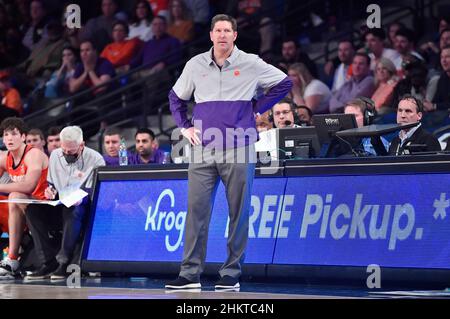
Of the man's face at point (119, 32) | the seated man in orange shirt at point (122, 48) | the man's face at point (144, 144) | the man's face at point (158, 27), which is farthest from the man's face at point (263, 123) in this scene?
the man's face at point (119, 32)

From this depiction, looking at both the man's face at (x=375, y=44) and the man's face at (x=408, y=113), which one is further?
the man's face at (x=375, y=44)

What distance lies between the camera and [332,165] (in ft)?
29.6

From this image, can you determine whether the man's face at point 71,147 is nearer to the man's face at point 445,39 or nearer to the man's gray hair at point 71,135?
the man's gray hair at point 71,135

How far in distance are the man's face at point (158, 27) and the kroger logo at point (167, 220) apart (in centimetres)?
653

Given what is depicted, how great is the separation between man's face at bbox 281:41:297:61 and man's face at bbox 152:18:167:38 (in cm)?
232

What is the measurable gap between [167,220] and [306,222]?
57.7 inches

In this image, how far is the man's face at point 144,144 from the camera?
12031mm

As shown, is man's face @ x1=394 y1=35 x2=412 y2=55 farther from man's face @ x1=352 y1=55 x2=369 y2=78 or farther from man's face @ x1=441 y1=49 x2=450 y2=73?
man's face @ x1=441 y1=49 x2=450 y2=73

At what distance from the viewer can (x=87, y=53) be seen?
16547 millimetres

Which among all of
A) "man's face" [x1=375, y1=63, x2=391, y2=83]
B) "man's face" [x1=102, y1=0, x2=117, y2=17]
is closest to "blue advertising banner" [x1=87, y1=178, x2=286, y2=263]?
"man's face" [x1=375, y1=63, x2=391, y2=83]

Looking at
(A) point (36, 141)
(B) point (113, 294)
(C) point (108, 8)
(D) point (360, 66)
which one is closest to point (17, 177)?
(A) point (36, 141)

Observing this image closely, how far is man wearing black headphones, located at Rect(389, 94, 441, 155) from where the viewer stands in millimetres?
9289
